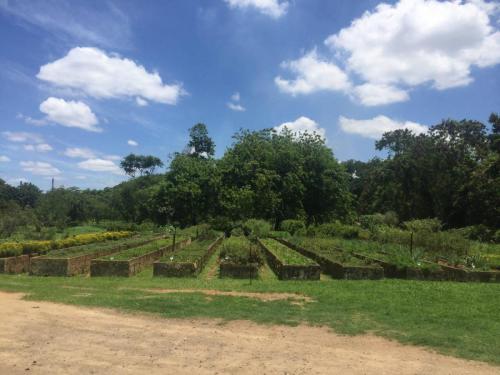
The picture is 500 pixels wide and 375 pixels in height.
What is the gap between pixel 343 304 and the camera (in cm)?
970

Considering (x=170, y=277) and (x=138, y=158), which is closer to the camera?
(x=170, y=277)

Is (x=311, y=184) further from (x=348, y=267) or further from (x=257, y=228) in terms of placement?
(x=348, y=267)

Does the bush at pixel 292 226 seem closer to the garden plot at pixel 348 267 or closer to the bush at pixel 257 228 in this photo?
the bush at pixel 257 228

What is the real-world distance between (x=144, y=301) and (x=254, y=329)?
2.96 meters

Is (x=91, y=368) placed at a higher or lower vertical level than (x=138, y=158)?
lower

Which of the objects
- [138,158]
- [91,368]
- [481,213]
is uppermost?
[138,158]

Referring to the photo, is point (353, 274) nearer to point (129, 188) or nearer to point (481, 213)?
point (481, 213)

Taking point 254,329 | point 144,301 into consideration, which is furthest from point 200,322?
point 144,301

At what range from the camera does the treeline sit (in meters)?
37.9

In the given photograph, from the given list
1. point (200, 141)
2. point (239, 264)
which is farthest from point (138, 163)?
point (239, 264)

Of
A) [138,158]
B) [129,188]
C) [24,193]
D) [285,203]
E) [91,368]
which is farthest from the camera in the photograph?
[24,193]

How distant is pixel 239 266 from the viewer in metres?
13.8

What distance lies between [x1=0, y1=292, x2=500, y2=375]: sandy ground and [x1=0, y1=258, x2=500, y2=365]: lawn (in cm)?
53

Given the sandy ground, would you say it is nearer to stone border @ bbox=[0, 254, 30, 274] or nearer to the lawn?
the lawn
